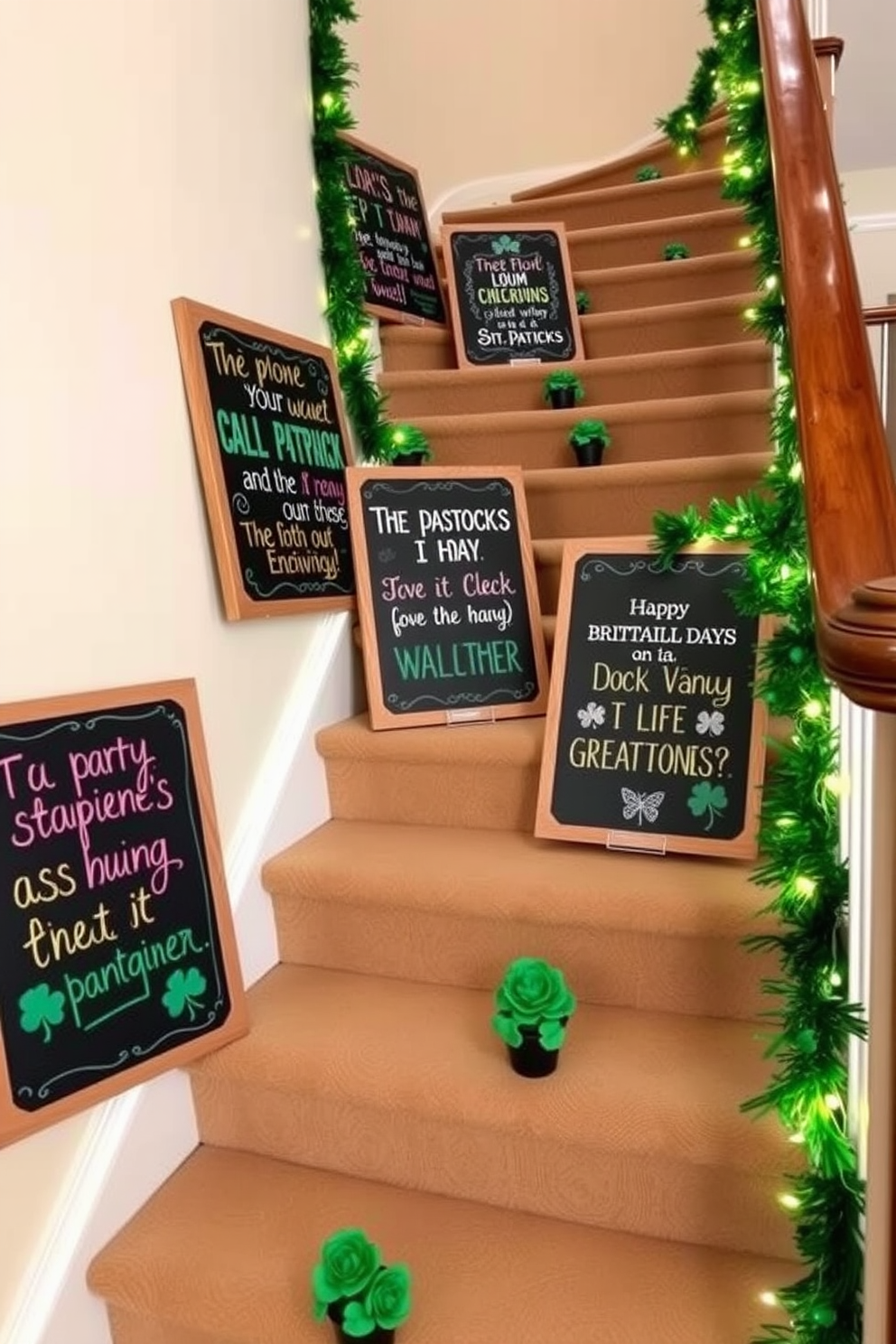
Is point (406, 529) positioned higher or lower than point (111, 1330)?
higher

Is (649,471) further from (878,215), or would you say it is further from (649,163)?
(878,215)

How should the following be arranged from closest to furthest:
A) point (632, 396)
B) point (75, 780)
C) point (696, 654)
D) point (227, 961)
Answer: point (75, 780) → point (227, 961) → point (696, 654) → point (632, 396)

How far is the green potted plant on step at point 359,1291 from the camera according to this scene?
1.03 metres

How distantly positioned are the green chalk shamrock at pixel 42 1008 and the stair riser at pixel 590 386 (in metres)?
1.69

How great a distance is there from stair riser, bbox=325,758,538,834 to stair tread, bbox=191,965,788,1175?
1.08ft

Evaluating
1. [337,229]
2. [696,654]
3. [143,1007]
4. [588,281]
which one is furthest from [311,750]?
[588,281]

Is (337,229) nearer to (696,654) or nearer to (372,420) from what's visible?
(372,420)

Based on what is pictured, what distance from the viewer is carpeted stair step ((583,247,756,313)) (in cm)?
260

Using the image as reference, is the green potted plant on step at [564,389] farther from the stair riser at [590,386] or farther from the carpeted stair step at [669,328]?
the carpeted stair step at [669,328]

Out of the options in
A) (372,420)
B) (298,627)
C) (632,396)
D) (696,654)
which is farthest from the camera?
(632,396)

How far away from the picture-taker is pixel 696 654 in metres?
1.61

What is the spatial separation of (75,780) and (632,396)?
68.9 inches

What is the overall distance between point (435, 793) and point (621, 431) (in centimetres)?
104

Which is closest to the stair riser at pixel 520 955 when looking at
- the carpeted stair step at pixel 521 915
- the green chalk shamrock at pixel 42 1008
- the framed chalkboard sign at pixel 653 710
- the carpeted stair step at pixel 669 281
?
the carpeted stair step at pixel 521 915
